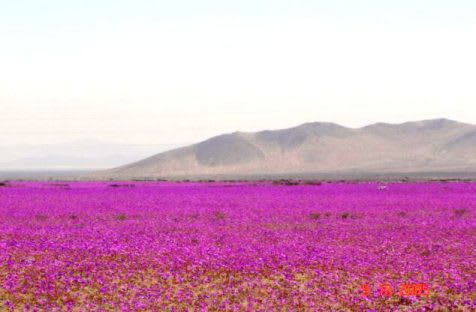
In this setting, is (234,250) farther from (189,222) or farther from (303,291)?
(189,222)

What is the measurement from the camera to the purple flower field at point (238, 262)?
464 inches

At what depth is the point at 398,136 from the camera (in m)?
199

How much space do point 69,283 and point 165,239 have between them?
6041 millimetres

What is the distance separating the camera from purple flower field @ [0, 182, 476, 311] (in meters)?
11.8

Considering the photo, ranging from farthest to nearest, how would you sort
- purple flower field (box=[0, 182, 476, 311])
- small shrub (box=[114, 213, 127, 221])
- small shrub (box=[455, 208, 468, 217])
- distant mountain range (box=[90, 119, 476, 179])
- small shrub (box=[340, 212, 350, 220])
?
distant mountain range (box=[90, 119, 476, 179]), small shrub (box=[455, 208, 468, 217]), small shrub (box=[340, 212, 350, 220]), small shrub (box=[114, 213, 127, 221]), purple flower field (box=[0, 182, 476, 311])

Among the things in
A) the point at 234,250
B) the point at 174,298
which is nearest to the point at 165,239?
the point at 234,250

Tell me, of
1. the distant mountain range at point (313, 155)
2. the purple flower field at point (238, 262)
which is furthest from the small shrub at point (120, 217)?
the distant mountain range at point (313, 155)

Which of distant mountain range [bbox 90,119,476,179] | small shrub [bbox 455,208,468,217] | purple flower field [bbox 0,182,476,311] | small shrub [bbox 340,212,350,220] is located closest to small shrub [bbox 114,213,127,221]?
purple flower field [bbox 0,182,476,311]

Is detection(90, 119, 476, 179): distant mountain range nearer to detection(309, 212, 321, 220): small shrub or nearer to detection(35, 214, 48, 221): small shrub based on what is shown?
detection(309, 212, 321, 220): small shrub

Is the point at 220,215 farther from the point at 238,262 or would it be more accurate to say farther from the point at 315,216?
the point at 238,262

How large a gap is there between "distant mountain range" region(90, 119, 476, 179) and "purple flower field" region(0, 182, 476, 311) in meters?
125

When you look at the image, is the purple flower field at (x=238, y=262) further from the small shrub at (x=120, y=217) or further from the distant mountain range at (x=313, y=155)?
the distant mountain range at (x=313, y=155)

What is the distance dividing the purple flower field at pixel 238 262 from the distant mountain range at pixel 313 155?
125m

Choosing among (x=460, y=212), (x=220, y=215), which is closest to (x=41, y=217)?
(x=220, y=215)
